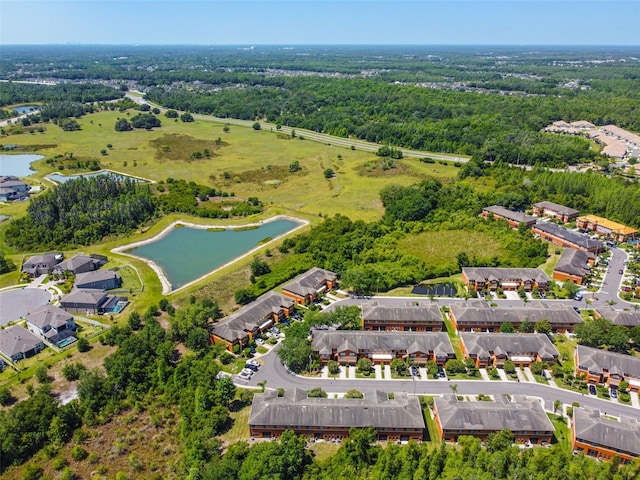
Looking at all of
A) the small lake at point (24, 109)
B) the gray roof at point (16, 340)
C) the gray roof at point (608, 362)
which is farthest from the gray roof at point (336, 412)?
the small lake at point (24, 109)

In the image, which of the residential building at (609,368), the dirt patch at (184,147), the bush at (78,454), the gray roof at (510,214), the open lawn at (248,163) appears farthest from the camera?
the dirt patch at (184,147)

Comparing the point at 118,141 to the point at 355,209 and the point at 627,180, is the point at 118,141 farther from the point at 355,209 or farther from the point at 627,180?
the point at 627,180

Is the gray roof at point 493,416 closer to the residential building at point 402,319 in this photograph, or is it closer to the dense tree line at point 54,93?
the residential building at point 402,319

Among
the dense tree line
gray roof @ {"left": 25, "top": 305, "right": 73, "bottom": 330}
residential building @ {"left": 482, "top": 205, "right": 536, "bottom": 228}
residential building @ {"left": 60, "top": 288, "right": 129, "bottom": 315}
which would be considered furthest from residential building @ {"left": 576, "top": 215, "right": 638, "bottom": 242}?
the dense tree line

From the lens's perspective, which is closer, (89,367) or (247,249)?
(89,367)

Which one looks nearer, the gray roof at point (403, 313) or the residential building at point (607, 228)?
the gray roof at point (403, 313)

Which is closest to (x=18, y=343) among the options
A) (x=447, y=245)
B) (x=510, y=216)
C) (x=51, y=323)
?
(x=51, y=323)

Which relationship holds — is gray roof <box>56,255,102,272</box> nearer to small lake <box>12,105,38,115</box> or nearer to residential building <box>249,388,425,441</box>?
residential building <box>249,388,425,441</box>

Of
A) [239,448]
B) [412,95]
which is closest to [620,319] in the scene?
[239,448]
